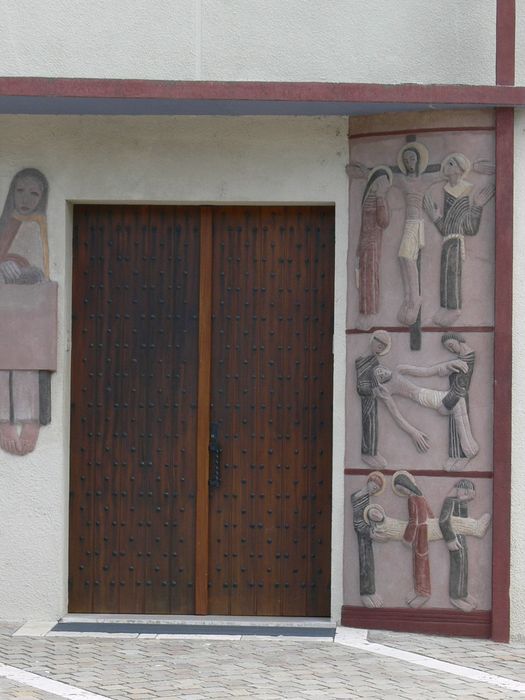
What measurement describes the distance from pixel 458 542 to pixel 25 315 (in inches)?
130

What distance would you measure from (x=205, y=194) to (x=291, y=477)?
6.73 feet

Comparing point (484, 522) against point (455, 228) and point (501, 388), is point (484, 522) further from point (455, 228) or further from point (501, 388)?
point (455, 228)

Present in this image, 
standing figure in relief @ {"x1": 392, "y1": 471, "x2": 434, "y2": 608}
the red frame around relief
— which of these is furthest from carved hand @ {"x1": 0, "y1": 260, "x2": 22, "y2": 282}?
the red frame around relief

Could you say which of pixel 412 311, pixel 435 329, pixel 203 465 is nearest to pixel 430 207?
pixel 412 311

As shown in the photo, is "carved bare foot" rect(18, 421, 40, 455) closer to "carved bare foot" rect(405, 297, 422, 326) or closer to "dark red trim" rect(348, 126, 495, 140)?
"carved bare foot" rect(405, 297, 422, 326)

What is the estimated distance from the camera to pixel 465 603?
955 cm

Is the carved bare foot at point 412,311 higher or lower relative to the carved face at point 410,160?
lower

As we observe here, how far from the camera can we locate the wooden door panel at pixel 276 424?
10133 mm

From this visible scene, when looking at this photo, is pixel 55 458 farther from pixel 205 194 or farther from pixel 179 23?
pixel 179 23

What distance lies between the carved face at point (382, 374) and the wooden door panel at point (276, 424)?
479 mm

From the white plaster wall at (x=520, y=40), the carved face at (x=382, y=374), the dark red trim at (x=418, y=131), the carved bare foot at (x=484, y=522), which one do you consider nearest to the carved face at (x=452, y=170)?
the dark red trim at (x=418, y=131)

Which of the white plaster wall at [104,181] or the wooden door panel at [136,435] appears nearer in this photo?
the white plaster wall at [104,181]

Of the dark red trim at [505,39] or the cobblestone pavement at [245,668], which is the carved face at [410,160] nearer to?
the dark red trim at [505,39]

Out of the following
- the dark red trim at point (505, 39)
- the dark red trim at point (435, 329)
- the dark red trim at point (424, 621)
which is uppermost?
the dark red trim at point (505, 39)
